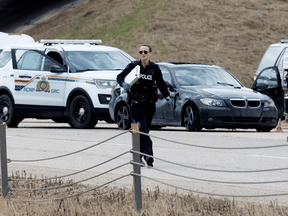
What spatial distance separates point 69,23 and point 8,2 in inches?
699

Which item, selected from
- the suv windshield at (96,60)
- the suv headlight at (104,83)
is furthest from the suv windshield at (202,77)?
the suv windshield at (96,60)

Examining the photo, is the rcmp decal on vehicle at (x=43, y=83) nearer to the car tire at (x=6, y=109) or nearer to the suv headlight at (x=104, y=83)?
the suv headlight at (x=104, y=83)

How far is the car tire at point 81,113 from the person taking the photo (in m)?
15.6

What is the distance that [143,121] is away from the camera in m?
9.04

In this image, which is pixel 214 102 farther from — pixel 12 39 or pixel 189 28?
pixel 189 28

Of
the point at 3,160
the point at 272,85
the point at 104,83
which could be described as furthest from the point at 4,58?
the point at 3,160

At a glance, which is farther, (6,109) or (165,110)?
(6,109)

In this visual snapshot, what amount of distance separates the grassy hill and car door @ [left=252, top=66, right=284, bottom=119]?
24492 millimetres

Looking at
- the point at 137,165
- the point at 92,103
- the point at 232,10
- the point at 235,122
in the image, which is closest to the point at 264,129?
the point at 235,122

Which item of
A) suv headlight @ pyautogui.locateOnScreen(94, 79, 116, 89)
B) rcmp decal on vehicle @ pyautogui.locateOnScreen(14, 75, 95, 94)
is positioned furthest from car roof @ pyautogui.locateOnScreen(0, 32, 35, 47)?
suv headlight @ pyautogui.locateOnScreen(94, 79, 116, 89)

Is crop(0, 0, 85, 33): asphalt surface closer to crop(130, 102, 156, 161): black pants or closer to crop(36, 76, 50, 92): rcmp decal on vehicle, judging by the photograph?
crop(36, 76, 50, 92): rcmp decal on vehicle

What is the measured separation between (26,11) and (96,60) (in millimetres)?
51226

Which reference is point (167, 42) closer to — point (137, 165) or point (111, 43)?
point (111, 43)

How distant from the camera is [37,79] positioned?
54.3 feet
